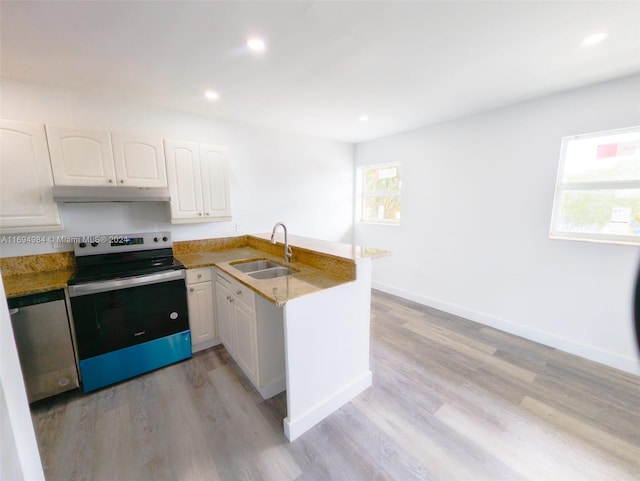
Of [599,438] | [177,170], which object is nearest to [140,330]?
[177,170]

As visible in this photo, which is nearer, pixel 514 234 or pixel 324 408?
pixel 324 408

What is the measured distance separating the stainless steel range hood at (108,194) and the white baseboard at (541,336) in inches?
138

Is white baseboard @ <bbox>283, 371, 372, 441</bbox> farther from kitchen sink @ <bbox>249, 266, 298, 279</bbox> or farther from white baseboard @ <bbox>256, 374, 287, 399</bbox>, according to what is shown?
kitchen sink @ <bbox>249, 266, 298, 279</bbox>

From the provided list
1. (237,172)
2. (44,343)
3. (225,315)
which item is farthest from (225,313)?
(237,172)

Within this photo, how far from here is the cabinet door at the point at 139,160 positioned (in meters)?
2.34

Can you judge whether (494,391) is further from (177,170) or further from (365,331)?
(177,170)

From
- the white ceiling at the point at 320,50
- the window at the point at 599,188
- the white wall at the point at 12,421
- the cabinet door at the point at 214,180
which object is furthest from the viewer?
the cabinet door at the point at 214,180

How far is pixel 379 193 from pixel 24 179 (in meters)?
4.07

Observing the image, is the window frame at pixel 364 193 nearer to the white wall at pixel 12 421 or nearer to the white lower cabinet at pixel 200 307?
the white lower cabinet at pixel 200 307

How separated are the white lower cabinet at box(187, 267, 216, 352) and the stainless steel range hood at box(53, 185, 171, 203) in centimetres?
79

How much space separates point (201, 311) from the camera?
8.52ft

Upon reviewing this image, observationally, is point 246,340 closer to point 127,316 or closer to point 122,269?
point 127,316

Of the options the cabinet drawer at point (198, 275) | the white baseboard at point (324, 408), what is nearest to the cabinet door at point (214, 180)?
the cabinet drawer at point (198, 275)

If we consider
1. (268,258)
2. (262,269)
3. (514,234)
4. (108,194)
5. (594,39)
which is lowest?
(262,269)
